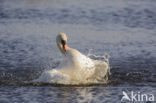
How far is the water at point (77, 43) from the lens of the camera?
1120cm

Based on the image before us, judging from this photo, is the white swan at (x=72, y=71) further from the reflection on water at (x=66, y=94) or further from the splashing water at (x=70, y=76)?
the reflection on water at (x=66, y=94)

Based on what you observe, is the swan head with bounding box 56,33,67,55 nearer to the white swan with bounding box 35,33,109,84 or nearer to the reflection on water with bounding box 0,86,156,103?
the white swan with bounding box 35,33,109,84

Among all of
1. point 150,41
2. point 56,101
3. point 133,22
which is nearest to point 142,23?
point 133,22

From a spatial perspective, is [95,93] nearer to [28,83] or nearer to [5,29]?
[28,83]

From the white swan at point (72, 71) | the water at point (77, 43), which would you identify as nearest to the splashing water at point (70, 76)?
the white swan at point (72, 71)

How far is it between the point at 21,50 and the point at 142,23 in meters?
5.48

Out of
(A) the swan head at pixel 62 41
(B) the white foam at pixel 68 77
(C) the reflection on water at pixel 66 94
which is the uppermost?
(A) the swan head at pixel 62 41

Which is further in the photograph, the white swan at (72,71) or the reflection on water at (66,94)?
the white swan at (72,71)

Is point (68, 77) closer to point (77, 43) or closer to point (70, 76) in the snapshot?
point (70, 76)

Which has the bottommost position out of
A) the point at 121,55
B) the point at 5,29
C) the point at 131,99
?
the point at 131,99

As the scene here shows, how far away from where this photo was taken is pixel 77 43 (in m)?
16.0

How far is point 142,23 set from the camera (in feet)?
62.2

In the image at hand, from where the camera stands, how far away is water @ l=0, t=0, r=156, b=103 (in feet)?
36.8

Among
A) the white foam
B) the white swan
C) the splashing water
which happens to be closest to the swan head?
the white swan
